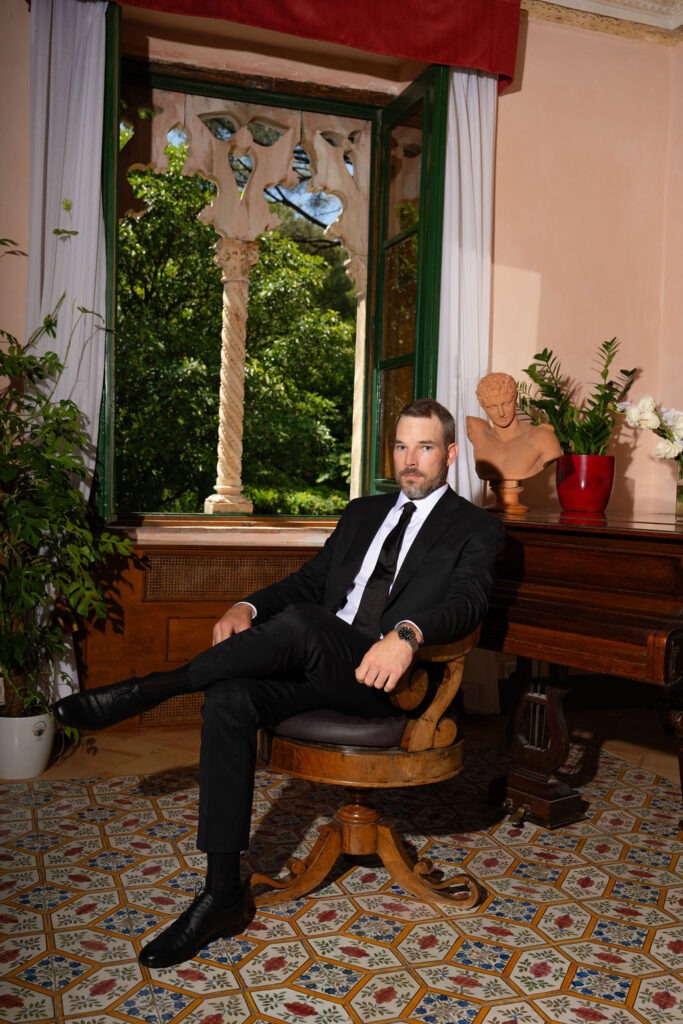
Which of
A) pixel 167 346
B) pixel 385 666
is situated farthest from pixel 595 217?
pixel 167 346

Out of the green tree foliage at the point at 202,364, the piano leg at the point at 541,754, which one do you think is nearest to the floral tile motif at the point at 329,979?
the piano leg at the point at 541,754

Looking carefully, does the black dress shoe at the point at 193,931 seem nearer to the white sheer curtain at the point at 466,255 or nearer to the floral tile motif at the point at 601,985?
the floral tile motif at the point at 601,985

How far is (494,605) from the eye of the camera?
129 inches

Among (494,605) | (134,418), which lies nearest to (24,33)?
(494,605)

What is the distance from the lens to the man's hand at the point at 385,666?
7.57 feet

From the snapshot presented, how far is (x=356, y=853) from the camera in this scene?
2.65 meters

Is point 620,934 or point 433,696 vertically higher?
point 433,696

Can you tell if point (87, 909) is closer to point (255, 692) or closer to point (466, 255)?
point (255, 692)

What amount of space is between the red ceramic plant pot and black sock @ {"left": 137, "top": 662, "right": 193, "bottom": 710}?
1.95 meters

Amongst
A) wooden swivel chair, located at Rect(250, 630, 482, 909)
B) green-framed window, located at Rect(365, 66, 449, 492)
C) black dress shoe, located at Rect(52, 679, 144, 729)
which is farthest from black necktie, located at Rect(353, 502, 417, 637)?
green-framed window, located at Rect(365, 66, 449, 492)

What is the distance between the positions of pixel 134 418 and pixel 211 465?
975 millimetres

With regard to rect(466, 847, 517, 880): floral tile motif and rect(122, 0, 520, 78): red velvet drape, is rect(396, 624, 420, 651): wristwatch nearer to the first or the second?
rect(466, 847, 517, 880): floral tile motif

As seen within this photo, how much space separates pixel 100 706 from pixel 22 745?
1285 mm

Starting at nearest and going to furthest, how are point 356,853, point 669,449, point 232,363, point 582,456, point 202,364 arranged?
point 356,853 → point 669,449 → point 582,456 → point 232,363 → point 202,364
